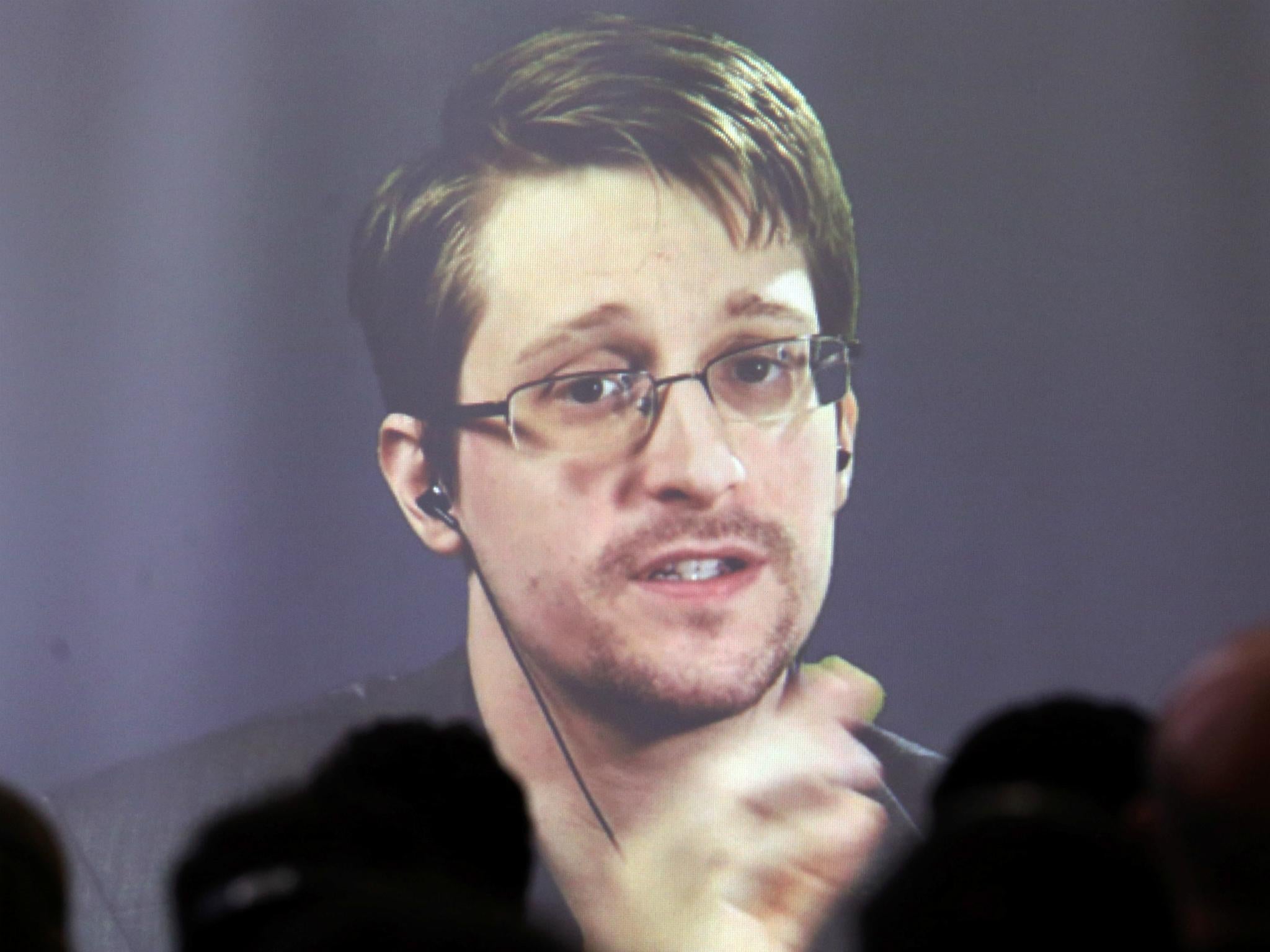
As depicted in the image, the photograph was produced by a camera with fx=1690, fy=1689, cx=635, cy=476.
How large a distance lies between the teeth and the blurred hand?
269 mm

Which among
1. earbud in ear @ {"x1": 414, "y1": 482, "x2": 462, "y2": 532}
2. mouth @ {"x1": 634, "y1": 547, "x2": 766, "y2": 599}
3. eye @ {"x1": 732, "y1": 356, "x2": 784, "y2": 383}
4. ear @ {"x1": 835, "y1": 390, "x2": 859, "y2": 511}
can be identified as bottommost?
mouth @ {"x1": 634, "y1": 547, "x2": 766, "y2": 599}

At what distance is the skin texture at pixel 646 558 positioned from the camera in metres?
3.21

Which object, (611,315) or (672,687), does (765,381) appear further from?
(672,687)

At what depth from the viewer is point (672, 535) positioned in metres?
3.25

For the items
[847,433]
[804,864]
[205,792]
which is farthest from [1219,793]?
[205,792]

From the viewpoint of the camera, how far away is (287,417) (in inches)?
136

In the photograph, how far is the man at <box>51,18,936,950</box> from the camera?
3215 millimetres

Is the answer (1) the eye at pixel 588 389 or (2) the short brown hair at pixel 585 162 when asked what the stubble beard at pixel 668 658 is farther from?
(2) the short brown hair at pixel 585 162

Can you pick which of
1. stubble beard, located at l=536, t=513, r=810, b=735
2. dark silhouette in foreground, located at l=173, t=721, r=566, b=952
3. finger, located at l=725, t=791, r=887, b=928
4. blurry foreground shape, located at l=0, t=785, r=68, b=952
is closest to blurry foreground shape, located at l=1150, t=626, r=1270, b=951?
dark silhouette in foreground, located at l=173, t=721, r=566, b=952

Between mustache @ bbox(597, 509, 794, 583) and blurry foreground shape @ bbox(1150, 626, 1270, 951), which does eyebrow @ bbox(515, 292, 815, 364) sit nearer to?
mustache @ bbox(597, 509, 794, 583)

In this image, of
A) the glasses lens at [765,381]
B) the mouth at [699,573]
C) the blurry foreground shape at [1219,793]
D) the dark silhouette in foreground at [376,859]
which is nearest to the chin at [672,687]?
the mouth at [699,573]

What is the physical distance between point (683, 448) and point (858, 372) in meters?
0.41

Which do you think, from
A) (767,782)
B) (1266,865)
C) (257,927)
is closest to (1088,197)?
(767,782)

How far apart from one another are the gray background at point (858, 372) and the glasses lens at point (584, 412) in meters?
0.34
